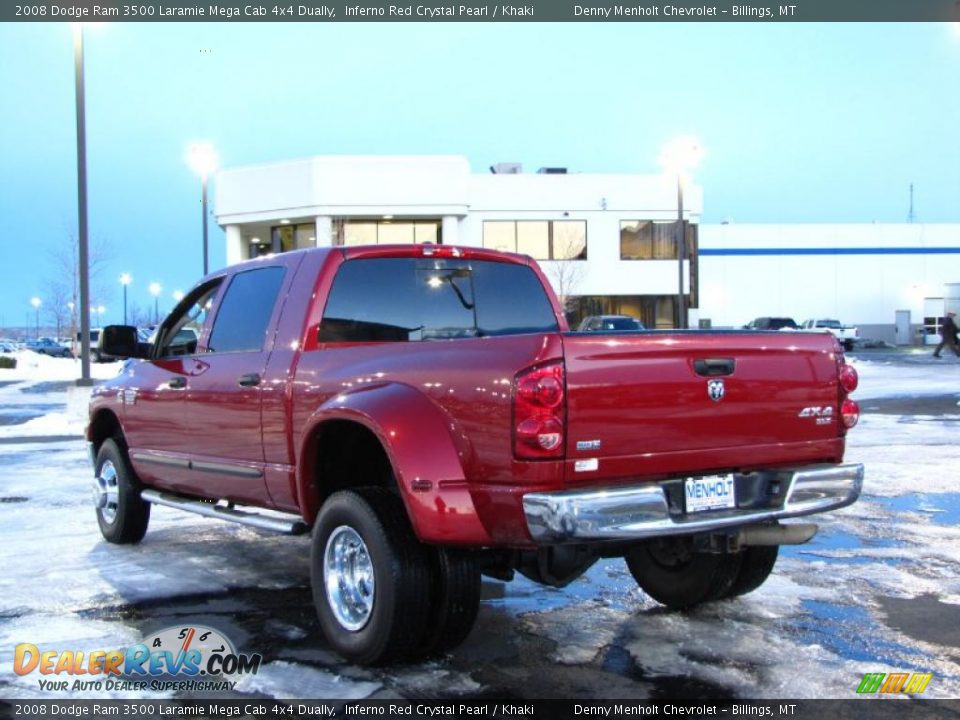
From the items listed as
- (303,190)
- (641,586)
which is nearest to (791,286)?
(303,190)

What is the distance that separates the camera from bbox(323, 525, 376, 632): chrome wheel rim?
4727 mm

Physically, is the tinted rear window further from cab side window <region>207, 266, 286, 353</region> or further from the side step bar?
the side step bar

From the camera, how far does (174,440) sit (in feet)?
21.3

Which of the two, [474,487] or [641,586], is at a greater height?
[474,487]

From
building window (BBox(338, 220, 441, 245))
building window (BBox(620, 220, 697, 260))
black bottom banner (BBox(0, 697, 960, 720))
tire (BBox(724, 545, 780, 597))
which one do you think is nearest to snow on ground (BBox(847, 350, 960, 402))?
building window (BBox(620, 220, 697, 260))

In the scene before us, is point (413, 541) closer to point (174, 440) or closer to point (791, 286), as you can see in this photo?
point (174, 440)

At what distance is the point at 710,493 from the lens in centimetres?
438

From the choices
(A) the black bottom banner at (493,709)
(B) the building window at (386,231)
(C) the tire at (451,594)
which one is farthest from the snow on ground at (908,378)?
(B) the building window at (386,231)

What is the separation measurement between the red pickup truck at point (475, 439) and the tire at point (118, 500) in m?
1.28

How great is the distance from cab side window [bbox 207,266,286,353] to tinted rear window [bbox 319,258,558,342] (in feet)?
1.67

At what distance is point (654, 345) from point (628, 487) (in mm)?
632

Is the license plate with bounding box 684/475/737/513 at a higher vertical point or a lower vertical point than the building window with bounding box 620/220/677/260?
lower

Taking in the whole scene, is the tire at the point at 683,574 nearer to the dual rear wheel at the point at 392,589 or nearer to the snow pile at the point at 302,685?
the dual rear wheel at the point at 392,589

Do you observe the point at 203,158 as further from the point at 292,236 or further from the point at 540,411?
the point at 540,411
